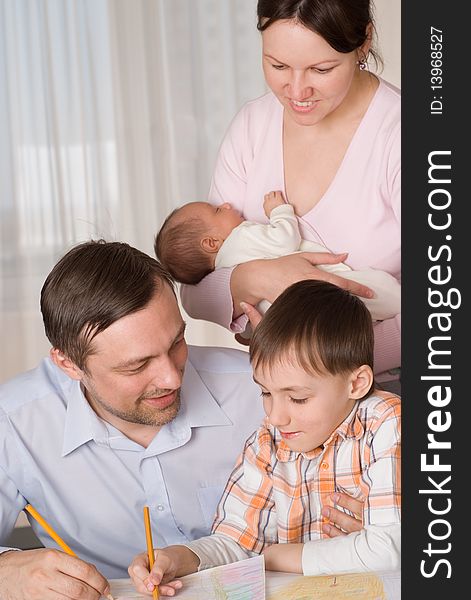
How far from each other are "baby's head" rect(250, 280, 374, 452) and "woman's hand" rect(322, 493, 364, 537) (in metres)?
0.08

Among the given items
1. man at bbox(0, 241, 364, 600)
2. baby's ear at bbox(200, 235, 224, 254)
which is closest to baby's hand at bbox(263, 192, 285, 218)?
baby's ear at bbox(200, 235, 224, 254)

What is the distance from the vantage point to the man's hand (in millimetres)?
1186

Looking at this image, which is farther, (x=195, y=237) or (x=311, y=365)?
(x=195, y=237)

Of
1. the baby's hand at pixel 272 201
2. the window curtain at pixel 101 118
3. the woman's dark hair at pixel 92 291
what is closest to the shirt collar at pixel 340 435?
the woman's dark hair at pixel 92 291

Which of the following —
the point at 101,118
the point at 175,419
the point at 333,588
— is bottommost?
the point at 333,588

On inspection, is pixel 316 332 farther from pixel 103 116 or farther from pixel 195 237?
pixel 103 116

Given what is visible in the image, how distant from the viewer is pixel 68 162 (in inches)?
133

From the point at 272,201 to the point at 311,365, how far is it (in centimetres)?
43

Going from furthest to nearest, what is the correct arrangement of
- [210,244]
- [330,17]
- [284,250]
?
1. [210,244]
2. [284,250]
3. [330,17]

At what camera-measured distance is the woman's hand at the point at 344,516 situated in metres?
1.29

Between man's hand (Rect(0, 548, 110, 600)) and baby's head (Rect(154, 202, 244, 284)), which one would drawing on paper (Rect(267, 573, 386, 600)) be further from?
baby's head (Rect(154, 202, 244, 284))

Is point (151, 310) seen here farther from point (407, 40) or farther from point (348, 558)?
point (407, 40)

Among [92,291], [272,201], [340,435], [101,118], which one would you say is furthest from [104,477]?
[101,118]

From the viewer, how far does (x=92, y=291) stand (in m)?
1.43
